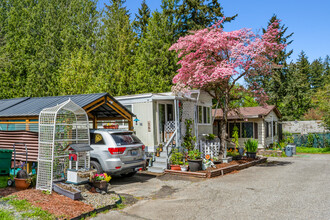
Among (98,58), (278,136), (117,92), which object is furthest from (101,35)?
(278,136)

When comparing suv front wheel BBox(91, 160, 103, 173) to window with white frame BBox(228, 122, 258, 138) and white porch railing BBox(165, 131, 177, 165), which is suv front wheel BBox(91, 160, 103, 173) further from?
window with white frame BBox(228, 122, 258, 138)

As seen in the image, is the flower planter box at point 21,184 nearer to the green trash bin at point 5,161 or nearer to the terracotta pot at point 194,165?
the green trash bin at point 5,161

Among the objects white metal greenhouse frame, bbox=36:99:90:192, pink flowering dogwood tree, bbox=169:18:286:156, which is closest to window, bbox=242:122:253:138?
pink flowering dogwood tree, bbox=169:18:286:156

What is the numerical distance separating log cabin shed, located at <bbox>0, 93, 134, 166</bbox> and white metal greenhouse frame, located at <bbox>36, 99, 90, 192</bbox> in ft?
3.79

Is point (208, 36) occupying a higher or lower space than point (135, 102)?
higher

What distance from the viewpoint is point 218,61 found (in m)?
14.1

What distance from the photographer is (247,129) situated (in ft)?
72.9

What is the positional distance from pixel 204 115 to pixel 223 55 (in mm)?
4302

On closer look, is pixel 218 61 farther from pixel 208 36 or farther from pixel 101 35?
pixel 101 35

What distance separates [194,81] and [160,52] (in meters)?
12.2

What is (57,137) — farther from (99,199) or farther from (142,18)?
(142,18)

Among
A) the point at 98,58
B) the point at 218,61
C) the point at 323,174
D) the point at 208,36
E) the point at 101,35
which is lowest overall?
the point at 323,174

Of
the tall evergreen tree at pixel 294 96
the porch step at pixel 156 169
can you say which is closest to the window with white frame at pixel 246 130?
the porch step at pixel 156 169

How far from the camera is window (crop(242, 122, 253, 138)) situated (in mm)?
22062
